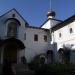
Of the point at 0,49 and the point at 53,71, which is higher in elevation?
the point at 0,49

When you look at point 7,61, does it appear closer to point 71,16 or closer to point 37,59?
point 37,59

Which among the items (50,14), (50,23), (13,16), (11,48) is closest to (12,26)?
(13,16)

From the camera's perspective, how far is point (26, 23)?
86.8 feet

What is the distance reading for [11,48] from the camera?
976 inches

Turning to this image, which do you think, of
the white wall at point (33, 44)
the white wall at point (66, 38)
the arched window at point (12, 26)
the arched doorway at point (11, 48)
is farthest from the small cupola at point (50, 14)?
the arched doorway at point (11, 48)

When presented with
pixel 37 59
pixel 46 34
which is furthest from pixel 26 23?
pixel 37 59

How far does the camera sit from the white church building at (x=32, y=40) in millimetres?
23641

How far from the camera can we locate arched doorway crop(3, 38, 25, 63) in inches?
928

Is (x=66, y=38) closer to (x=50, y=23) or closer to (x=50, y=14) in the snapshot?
(x=50, y=23)

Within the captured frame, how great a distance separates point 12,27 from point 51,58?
775 centimetres

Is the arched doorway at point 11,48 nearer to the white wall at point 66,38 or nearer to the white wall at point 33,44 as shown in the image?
the white wall at point 33,44

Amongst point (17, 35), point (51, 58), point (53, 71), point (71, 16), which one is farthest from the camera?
point (51, 58)

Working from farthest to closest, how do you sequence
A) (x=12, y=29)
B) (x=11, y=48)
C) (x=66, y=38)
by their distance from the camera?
(x=12, y=29)
(x=11, y=48)
(x=66, y=38)

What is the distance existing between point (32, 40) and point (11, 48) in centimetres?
372
